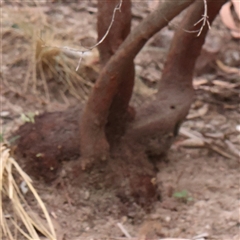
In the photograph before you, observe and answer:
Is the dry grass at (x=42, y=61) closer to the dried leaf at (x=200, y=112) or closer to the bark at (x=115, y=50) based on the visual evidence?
the dried leaf at (x=200, y=112)

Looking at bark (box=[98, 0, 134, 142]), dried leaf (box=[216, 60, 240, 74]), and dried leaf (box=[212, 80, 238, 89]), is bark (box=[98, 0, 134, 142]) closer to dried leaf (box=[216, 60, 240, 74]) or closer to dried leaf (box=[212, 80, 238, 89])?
dried leaf (box=[212, 80, 238, 89])

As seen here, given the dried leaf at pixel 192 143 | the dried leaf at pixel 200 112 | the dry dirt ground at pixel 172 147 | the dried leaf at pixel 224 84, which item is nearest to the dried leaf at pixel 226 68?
the dry dirt ground at pixel 172 147

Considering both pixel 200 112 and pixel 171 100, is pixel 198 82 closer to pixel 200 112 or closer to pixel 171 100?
pixel 200 112

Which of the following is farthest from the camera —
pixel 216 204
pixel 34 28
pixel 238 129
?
pixel 34 28

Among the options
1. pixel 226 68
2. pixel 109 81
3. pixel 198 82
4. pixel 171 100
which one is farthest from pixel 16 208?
pixel 226 68

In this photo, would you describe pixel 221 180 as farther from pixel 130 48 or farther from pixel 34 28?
pixel 34 28

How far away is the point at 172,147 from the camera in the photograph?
1720 mm

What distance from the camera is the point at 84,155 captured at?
1411 millimetres

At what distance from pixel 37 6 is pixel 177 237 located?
1.58 metres

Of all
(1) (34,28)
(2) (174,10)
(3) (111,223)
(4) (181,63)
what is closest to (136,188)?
(3) (111,223)

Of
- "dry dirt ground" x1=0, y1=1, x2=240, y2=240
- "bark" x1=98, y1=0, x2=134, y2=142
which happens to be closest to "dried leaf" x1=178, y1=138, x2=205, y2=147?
"dry dirt ground" x1=0, y1=1, x2=240, y2=240

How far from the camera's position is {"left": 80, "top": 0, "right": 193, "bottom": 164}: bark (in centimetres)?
111

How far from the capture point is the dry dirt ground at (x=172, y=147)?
1.37 metres

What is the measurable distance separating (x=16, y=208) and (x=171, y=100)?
62 cm
